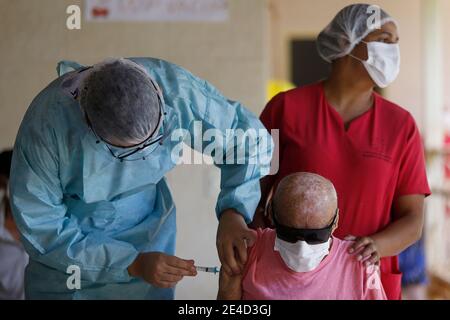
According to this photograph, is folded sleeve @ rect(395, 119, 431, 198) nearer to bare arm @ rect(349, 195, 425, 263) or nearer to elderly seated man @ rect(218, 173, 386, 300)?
bare arm @ rect(349, 195, 425, 263)

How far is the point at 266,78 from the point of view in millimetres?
2572

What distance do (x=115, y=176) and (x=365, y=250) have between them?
56 cm

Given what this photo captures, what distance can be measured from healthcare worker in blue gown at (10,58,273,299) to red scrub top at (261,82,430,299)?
11 centimetres

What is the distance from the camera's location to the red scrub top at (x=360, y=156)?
58.9 inches

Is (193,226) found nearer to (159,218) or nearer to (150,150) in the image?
(159,218)

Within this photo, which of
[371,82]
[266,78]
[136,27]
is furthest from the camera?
[266,78]

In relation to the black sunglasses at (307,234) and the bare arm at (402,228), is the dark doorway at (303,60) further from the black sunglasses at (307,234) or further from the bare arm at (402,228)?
the black sunglasses at (307,234)

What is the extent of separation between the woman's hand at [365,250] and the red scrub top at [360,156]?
0.05 metres

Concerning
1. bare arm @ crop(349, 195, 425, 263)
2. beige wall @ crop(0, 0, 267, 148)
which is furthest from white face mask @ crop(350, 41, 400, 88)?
beige wall @ crop(0, 0, 267, 148)

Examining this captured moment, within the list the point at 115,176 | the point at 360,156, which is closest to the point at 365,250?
the point at 360,156

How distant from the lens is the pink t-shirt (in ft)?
4.52

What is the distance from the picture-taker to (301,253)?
4.30 ft

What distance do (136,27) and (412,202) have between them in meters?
1.17
